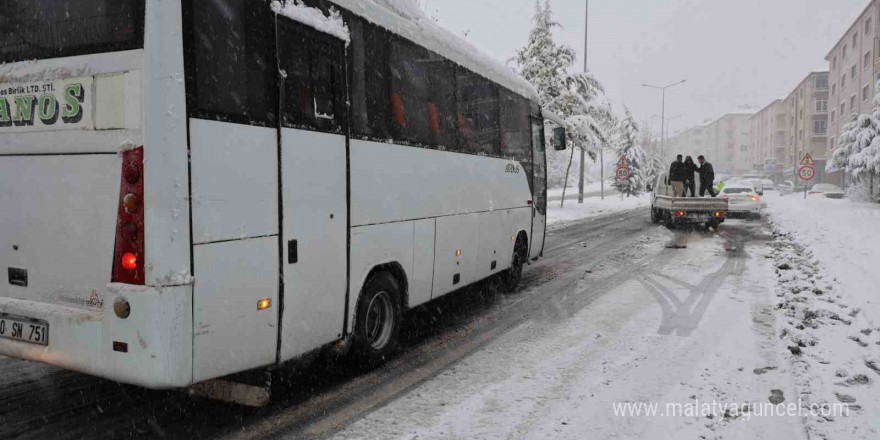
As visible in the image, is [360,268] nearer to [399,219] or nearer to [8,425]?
[399,219]

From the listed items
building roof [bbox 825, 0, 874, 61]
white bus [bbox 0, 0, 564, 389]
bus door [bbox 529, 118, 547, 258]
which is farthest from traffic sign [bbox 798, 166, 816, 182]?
building roof [bbox 825, 0, 874, 61]

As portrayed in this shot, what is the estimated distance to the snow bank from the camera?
4.20 metres

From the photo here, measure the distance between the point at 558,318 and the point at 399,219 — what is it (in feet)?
9.21

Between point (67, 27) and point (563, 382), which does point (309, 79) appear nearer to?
point (67, 27)

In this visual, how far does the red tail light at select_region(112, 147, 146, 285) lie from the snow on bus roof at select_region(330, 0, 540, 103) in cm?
214

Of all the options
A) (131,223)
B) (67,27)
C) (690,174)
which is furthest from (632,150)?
(131,223)

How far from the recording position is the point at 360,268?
16.8 ft

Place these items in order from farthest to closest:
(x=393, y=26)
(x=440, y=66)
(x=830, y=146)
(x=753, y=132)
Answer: (x=753, y=132) → (x=830, y=146) → (x=440, y=66) → (x=393, y=26)

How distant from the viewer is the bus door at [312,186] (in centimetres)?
423

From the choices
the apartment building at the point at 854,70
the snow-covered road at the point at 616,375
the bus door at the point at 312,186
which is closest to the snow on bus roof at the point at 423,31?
the bus door at the point at 312,186

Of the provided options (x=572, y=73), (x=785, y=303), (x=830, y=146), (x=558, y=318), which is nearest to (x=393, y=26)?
(x=558, y=318)

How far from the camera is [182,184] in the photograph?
345 cm

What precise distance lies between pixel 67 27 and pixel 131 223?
135 centimetres

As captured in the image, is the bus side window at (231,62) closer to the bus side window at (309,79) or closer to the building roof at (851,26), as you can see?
the bus side window at (309,79)
